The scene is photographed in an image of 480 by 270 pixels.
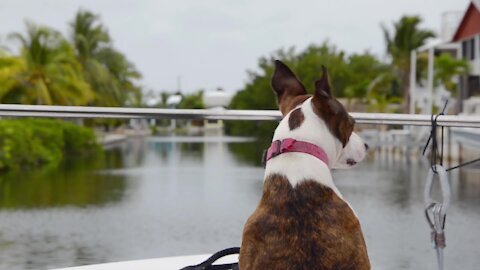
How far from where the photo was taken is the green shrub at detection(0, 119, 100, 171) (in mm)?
25109

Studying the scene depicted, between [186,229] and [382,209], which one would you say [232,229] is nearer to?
[186,229]

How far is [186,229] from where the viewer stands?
46.9 ft

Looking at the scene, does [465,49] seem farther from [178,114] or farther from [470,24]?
[178,114]

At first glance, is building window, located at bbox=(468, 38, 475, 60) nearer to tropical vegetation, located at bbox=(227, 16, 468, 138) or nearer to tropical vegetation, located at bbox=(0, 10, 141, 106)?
tropical vegetation, located at bbox=(227, 16, 468, 138)

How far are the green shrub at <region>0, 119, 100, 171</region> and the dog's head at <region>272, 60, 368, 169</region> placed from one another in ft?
76.6

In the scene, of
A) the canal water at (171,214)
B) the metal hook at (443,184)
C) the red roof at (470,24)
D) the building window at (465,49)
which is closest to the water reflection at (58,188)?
the canal water at (171,214)

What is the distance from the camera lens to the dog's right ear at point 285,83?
199 centimetres

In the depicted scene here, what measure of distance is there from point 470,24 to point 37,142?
78.4 ft

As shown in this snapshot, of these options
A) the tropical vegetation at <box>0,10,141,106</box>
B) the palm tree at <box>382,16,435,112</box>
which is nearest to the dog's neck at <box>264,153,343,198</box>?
the tropical vegetation at <box>0,10,141,106</box>

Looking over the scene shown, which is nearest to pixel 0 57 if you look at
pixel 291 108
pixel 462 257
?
pixel 462 257

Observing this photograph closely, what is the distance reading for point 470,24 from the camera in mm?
41406

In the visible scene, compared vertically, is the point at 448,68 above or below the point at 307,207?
above

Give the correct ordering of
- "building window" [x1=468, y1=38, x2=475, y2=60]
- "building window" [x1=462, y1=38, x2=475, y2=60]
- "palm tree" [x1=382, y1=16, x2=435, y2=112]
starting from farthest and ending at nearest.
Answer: "palm tree" [x1=382, y1=16, x2=435, y2=112] < "building window" [x1=462, y1=38, x2=475, y2=60] < "building window" [x1=468, y1=38, x2=475, y2=60]

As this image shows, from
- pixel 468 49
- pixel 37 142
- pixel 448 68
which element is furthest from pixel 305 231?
pixel 468 49
